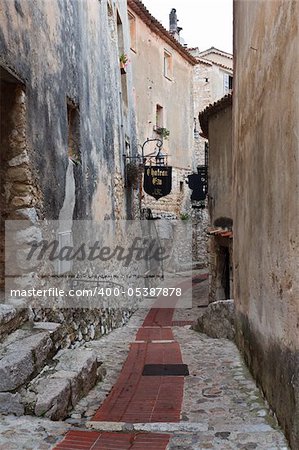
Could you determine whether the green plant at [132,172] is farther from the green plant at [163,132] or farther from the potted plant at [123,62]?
the green plant at [163,132]

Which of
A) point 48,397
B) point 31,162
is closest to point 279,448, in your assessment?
point 48,397

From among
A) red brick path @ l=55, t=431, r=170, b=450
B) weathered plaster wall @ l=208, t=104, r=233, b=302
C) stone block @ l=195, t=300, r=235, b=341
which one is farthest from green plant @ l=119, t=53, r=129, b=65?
red brick path @ l=55, t=431, r=170, b=450

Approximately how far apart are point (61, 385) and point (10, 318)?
0.88 metres

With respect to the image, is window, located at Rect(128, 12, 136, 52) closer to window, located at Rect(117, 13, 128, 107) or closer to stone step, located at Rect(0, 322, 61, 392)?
window, located at Rect(117, 13, 128, 107)

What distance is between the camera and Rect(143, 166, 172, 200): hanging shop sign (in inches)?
596

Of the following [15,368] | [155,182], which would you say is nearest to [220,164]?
[155,182]

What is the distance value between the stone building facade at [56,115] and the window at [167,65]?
458 inches

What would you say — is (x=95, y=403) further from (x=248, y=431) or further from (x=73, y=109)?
(x=73, y=109)

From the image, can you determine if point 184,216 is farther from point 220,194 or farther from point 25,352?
point 25,352

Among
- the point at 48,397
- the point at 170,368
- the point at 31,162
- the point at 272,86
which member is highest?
the point at 272,86

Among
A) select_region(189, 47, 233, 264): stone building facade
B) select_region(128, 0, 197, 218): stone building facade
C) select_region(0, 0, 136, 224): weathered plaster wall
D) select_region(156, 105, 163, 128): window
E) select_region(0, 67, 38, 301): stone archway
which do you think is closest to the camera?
select_region(0, 67, 38, 301): stone archway

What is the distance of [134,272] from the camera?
14648mm

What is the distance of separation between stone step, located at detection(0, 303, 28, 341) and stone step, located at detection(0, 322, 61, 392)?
5 centimetres

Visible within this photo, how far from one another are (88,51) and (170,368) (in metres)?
5.86
